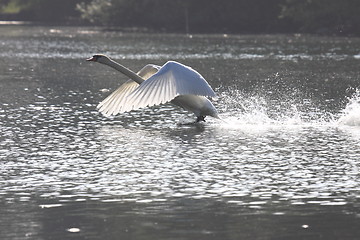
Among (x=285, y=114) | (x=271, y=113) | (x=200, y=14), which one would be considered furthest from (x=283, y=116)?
(x=200, y=14)

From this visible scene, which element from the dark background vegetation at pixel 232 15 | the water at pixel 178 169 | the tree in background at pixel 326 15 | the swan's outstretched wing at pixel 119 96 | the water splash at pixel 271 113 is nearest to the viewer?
the water at pixel 178 169

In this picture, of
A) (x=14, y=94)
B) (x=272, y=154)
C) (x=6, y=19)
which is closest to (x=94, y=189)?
(x=272, y=154)

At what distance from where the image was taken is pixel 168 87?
65.0 feet

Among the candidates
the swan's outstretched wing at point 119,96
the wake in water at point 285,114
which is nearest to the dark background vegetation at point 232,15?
the wake in water at point 285,114

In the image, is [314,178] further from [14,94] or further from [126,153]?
[14,94]

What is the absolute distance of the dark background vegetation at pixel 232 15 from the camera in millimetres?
97250

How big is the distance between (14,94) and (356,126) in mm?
11934

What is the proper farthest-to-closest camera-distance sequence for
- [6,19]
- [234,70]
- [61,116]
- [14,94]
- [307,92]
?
[6,19], [234,70], [307,92], [14,94], [61,116]

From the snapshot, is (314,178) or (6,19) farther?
(6,19)

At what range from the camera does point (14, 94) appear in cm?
2961

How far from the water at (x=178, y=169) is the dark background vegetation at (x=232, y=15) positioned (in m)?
66.5

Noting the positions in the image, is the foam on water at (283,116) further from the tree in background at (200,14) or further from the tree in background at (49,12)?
the tree in background at (49,12)

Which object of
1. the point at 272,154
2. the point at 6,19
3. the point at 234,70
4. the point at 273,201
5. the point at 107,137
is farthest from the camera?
the point at 6,19

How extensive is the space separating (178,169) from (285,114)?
917cm
